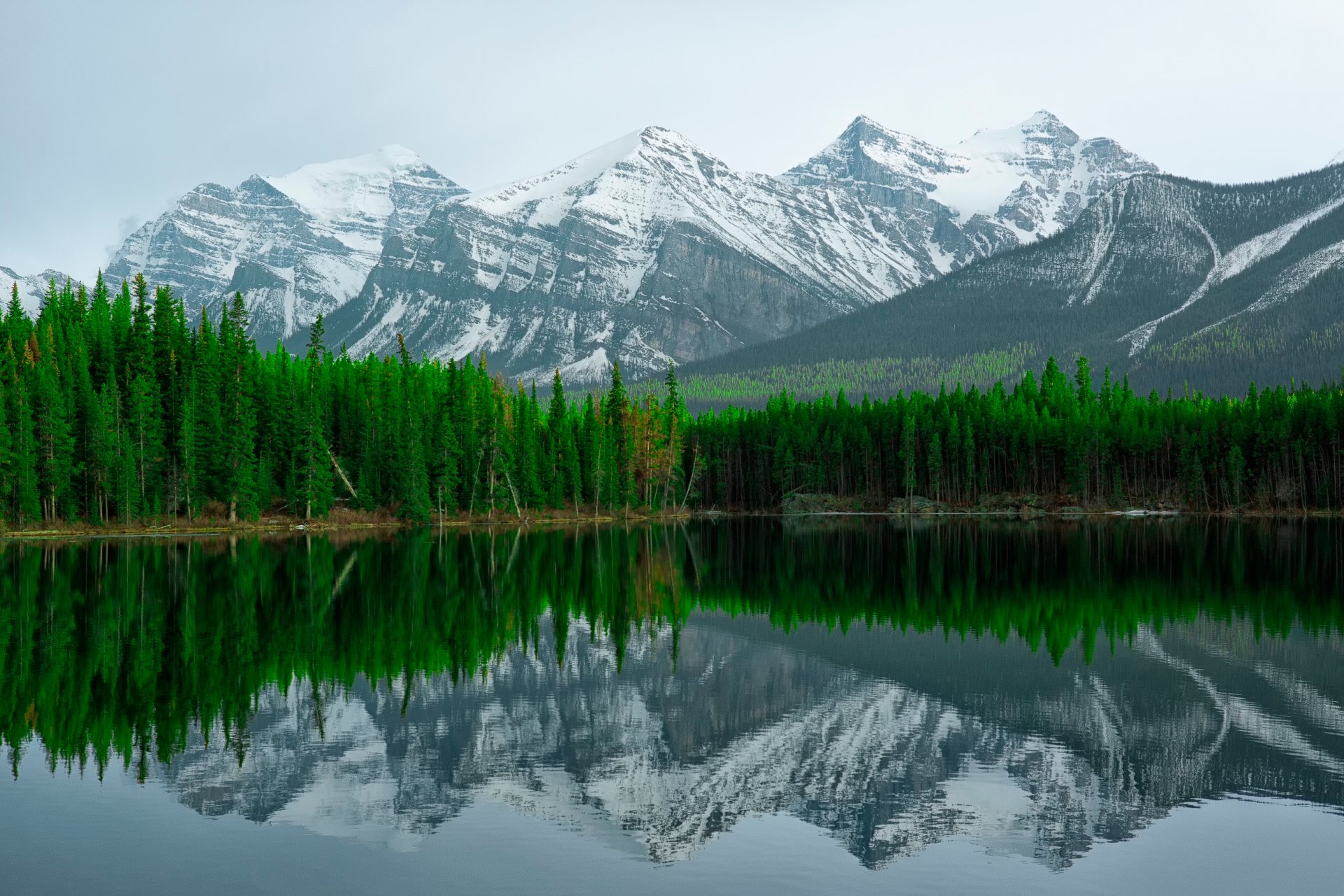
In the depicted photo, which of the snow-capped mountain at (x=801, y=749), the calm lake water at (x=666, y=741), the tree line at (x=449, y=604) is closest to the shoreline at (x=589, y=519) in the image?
the tree line at (x=449, y=604)

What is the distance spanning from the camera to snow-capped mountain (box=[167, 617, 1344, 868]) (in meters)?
17.0

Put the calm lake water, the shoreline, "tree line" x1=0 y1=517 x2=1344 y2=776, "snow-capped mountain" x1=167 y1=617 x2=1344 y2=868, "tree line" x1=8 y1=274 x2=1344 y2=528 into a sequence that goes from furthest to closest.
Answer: "tree line" x1=8 y1=274 x2=1344 y2=528, the shoreline, "tree line" x1=0 y1=517 x2=1344 y2=776, "snow-capped mountain" x1=167 y1=617 x2=1344 y2=868, the calm lake water

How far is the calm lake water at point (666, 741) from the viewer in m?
15.0

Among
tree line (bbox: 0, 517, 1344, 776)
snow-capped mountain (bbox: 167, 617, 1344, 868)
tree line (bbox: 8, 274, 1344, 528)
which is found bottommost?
snow-capped mountain (bbox: 167, 617, 1344, 868)

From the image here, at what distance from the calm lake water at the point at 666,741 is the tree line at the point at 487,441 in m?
47.9

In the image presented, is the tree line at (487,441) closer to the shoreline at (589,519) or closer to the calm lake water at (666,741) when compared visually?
the shoreline at (589,519)

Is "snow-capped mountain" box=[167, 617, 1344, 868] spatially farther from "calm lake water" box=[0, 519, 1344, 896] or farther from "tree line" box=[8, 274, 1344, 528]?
"tree line" box=[8, 274, 1344, 528]

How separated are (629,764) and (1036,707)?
9.61 metres

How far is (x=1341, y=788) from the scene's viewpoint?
18203mm

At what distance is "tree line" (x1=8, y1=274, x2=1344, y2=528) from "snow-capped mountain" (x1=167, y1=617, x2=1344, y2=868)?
68941 millimetres

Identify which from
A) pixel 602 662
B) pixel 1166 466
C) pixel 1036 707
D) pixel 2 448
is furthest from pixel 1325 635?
pixel 1166 466

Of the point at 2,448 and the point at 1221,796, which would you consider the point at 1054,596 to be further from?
the point at 2,448

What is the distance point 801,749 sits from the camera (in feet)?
68.8

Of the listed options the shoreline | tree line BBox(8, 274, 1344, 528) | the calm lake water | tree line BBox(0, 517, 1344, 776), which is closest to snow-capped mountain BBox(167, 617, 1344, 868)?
the calm lake water
